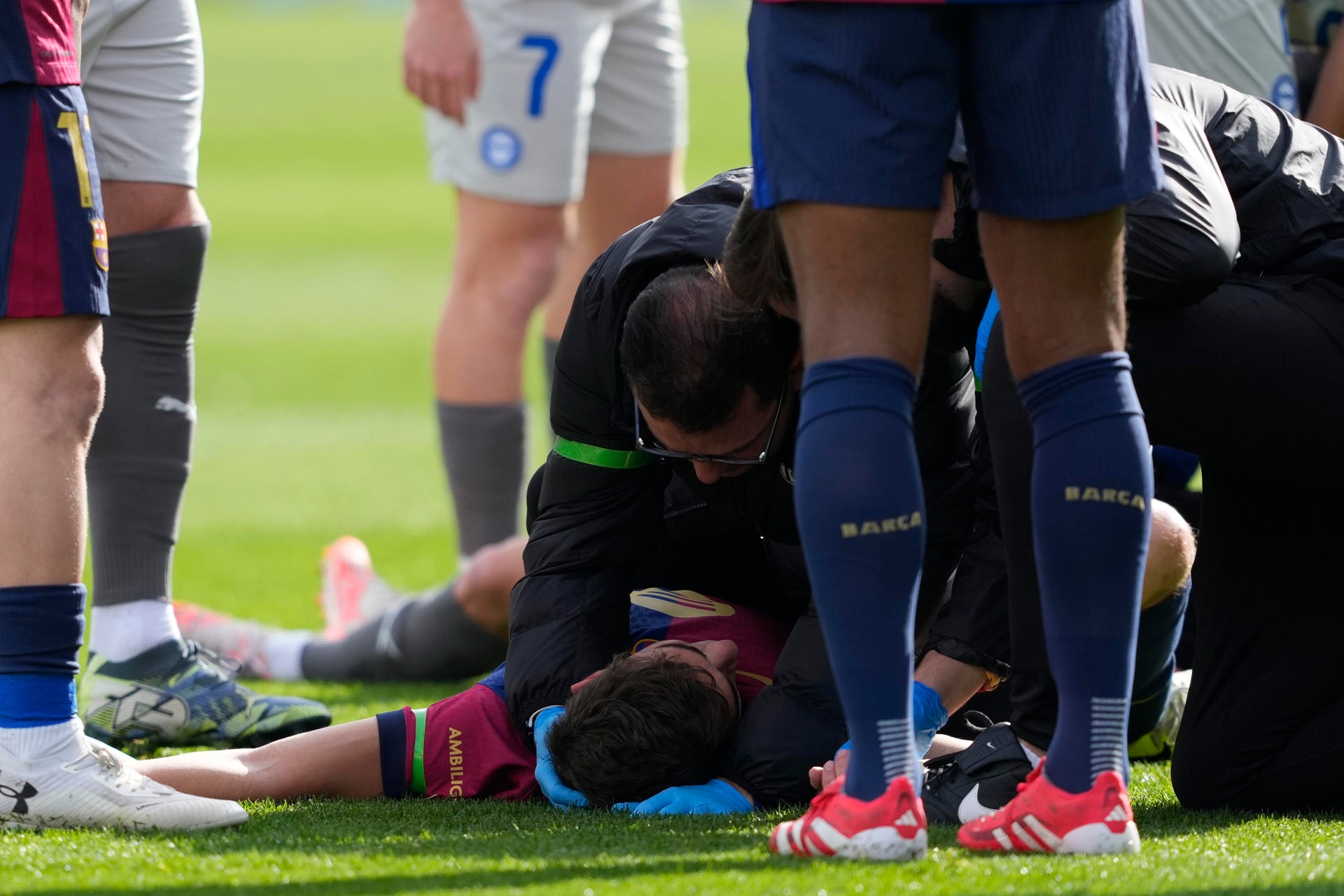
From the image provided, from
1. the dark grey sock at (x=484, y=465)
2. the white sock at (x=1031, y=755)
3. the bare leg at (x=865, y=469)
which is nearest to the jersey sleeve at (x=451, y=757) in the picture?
the white sock at (x=1031, y=755)

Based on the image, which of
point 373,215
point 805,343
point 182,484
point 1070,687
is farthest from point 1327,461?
point 373,215

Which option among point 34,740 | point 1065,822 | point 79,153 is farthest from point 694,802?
point 79,153

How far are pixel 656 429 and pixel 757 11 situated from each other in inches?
29.7

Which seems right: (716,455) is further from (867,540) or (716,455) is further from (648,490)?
(867,540)

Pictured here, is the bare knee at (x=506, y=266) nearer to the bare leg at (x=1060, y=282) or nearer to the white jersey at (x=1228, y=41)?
the white jersey at (x=1228, y=41)

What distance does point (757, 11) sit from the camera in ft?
6.35

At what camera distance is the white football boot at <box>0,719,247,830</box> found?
7.32 feet

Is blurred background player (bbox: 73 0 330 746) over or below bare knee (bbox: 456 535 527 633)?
over

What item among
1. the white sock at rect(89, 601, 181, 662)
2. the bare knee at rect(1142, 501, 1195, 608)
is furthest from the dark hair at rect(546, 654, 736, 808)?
the white sock at rect(89, 601, 181, 662)

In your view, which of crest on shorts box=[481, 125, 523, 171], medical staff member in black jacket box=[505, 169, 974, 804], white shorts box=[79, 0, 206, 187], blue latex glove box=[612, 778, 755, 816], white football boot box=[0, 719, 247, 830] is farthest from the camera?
crest on shorts box=[481, 125, 523, 171]

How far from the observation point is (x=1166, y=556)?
2.59 meters

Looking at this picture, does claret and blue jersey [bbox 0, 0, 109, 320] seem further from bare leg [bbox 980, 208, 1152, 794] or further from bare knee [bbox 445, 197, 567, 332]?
bare knee [bbox 445, 197, 567, 332]

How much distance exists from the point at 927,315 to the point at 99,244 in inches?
44.8

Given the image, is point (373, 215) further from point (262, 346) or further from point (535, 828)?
point (535, 828)
